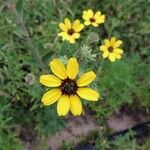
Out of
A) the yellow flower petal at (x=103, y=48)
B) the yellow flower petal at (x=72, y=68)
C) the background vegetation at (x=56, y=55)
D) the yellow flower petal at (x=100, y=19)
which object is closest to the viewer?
the yellow flower petal at (x=72, y=68)

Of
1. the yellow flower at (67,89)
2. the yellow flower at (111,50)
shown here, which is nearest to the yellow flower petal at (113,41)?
the yellow flower at (111,50)

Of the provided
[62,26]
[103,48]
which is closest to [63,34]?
[62,26]

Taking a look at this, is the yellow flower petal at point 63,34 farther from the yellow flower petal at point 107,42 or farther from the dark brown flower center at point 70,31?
the yellow flower petal at point 107,42

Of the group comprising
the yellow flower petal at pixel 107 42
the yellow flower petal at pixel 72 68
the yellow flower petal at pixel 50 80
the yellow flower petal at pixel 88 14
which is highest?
the yellow flower petal at pixel 88 14

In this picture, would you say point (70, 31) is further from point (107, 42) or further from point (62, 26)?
point (107, 42)

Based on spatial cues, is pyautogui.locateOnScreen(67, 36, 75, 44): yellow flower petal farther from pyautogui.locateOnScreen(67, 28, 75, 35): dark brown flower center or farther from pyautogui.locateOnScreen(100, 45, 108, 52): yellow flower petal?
pyautogui.locateOnScreen(100, 45, 108, 52): yellow flower petal

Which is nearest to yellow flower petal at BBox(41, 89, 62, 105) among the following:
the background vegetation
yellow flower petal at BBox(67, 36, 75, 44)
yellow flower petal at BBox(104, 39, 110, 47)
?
the background vegetation

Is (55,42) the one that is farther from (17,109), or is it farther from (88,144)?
(88,144)

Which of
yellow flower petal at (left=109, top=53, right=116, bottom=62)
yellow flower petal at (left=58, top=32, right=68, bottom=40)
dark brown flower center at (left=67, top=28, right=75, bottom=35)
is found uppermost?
dark brown flower center at (left=67, top=28, right=75, bottom=35)
